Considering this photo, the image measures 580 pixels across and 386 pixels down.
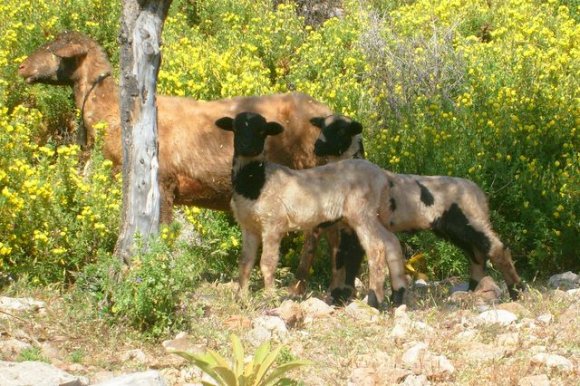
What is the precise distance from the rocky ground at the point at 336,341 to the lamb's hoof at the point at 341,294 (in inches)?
19.7

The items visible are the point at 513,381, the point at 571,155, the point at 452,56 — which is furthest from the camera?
the point at 452,56

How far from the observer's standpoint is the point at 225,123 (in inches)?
418

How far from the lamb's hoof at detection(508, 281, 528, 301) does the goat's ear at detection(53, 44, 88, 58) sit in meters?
5.17

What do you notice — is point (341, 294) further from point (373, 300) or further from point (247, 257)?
point (247, 257)

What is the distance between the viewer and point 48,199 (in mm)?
10742

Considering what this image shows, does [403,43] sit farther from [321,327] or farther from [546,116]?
[321,327]

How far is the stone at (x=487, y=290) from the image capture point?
34.8ft

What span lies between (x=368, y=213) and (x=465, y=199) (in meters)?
1.04

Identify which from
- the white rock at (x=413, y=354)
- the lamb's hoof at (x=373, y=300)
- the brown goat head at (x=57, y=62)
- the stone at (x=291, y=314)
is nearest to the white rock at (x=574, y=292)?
the lamb's hoof at (x=373, y=300)

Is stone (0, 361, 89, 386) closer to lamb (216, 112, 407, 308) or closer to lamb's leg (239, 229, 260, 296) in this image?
lamb (216, 112, 407, 308)

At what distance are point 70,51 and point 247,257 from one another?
132 inches

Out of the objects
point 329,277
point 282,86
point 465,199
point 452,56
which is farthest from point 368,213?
point 452,56

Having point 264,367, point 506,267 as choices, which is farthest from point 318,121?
point 264,367

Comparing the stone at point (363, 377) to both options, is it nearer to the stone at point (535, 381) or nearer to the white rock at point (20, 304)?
the stone at point (535, 381)
